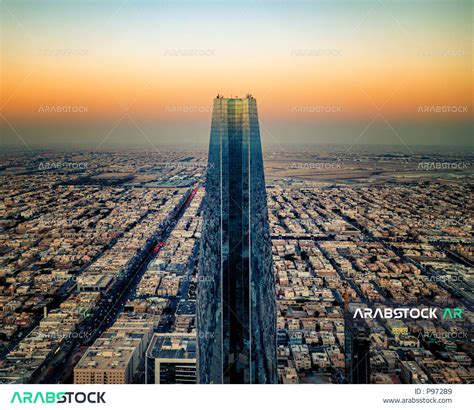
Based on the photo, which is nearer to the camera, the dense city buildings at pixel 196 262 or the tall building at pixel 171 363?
the tall building at pixel 171 363

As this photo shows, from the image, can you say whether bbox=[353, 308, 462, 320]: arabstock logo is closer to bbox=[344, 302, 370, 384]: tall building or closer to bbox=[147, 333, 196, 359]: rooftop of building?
bbox=[344, 302, 370, 384]: tall building

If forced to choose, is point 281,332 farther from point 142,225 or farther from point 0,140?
point 0,140

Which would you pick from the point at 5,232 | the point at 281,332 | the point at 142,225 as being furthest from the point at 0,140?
the point at 281,332

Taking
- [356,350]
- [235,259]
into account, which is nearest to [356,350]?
[356,350]
